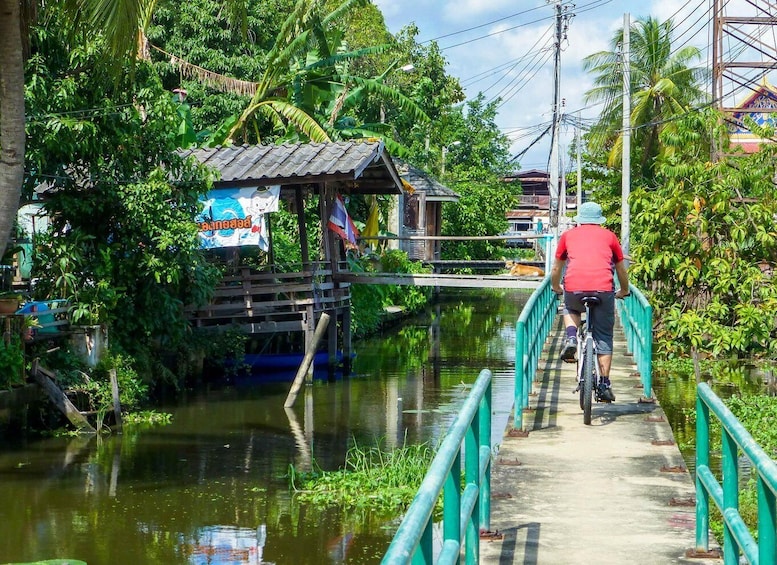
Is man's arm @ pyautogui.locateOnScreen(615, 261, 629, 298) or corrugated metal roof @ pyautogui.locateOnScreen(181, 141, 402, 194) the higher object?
corrugated metal roof @ pyautogui.locateOnScreen(181, 141, 402, 194)

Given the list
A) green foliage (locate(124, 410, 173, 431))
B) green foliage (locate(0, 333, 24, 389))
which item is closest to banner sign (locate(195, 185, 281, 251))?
green foliage (locate(124, 410, 173, 431))

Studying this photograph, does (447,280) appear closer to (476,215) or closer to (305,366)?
(305,366)

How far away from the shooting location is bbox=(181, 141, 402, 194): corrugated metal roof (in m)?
19.9

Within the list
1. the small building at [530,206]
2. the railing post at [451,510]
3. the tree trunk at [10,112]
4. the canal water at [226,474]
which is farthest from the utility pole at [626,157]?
the small building at [530,206]

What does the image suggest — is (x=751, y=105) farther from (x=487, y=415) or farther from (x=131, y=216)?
(x=487, y=415)

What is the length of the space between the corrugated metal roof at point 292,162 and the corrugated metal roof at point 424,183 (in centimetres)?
1714

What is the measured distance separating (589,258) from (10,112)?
5.57 metres

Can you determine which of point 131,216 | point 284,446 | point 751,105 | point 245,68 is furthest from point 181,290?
point 751,105

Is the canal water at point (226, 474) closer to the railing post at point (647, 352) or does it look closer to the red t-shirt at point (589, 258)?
the railing post at point (647, 352)

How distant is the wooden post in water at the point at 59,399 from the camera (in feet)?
49.2

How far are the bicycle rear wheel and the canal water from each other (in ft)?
8.22

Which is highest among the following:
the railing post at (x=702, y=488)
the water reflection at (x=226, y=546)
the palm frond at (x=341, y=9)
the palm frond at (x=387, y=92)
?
the palm frond at (x=341, y=9)

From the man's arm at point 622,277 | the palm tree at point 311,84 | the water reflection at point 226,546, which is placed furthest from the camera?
the palm tree at point 311,84

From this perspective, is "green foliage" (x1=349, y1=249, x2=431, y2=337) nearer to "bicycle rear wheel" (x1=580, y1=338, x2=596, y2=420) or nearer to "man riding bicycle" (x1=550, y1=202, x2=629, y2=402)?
"man riding bicycle" (x1=550, y1=202, x2=629, y2=402)
